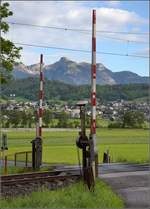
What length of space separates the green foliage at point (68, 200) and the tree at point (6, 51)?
1047cm

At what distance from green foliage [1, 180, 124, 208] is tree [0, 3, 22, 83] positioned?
10468 millimetres

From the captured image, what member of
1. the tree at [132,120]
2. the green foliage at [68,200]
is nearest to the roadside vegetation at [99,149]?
the green foliage at [68,200]

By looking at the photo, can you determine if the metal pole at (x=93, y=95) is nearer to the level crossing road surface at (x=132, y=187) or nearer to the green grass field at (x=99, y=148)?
the level crossing road surface at (x=132, y=187)

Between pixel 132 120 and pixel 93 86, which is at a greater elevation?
pixel 93 86

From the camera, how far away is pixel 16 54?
942 inches

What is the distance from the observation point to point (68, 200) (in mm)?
12055

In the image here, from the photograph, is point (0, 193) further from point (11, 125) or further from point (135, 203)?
point (11, 125)

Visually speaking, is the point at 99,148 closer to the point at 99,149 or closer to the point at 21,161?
the point at 99,149

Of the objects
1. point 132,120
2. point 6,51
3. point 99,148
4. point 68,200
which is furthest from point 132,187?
point 132,120

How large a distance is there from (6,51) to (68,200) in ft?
40.3

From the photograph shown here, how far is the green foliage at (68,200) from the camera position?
11664mm

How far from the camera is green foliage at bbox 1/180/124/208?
11.7 meters

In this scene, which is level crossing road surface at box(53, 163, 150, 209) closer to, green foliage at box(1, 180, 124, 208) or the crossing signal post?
green foliage at box(1, 180, 124, 208)

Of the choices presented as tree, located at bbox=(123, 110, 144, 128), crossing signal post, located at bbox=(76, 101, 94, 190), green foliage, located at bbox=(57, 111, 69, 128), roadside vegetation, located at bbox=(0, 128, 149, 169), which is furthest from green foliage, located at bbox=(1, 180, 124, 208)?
green foliage, located at bbox=(57, 111, 69, 128)
